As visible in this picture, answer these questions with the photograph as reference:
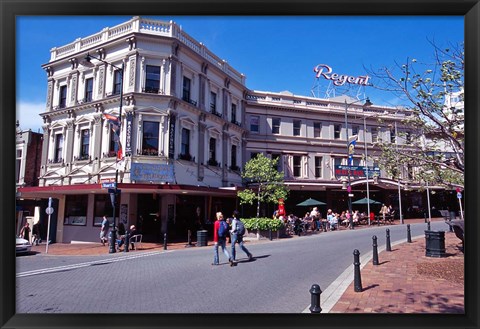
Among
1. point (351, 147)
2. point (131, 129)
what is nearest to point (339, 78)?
point (351, 147)

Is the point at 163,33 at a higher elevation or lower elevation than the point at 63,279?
higher

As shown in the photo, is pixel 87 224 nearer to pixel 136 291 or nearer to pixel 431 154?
pixel 136 291

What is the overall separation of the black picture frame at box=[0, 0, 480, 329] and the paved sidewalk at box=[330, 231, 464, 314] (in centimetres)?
73

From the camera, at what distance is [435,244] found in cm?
1006

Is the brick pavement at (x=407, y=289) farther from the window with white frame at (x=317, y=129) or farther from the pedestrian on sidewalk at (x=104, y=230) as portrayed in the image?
the window with white frame at (x=317, y=129)

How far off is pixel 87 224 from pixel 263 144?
47.2 ft

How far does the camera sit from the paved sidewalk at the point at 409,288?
18.2 ft

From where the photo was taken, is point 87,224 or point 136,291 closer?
point 136,291

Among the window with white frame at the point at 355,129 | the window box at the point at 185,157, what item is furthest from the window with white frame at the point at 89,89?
the window with white frame at the point at 355,129

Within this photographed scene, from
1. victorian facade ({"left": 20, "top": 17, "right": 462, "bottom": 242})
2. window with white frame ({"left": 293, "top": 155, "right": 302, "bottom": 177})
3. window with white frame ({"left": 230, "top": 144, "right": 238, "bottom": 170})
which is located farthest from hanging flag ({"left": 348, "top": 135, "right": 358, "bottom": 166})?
window with white frame ({"left": 230, "top": 144, "right": 238, "bottom": 170})

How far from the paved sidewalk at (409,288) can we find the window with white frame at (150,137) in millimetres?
13426

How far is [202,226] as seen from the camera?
850 inches
